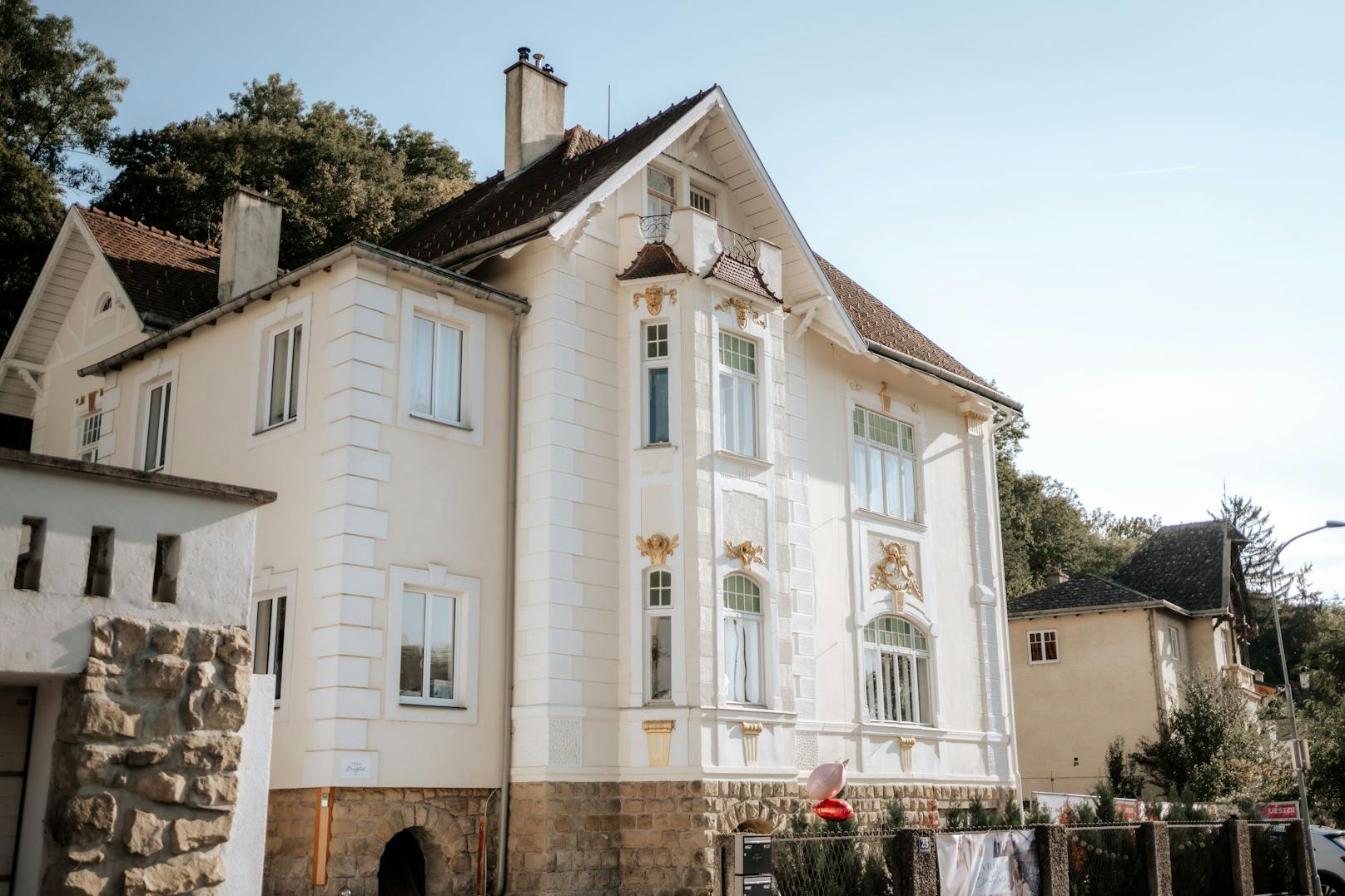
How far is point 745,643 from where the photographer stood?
19469 mm

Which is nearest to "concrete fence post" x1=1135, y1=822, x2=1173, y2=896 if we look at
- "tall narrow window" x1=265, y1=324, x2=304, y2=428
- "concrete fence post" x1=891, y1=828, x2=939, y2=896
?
"concrete fence post" x1=891, y1=828, x2=939, y2=896

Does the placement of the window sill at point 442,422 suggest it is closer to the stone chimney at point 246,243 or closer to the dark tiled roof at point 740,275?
the dark tiled roof at point 740,275

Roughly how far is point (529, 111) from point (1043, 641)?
23800mm

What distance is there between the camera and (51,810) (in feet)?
32.7

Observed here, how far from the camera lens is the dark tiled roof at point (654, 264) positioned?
19.9m

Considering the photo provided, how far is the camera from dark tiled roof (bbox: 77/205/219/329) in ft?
74.1

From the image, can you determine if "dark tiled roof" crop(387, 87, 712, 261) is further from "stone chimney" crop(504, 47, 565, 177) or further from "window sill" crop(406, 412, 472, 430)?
"window sill" crop(406, 412, 472, 430)

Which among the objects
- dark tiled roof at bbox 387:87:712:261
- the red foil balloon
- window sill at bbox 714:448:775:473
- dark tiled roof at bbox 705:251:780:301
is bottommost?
the red foil balloon

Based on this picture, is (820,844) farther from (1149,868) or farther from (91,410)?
(91,410)

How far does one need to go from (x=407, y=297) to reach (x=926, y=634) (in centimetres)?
1175

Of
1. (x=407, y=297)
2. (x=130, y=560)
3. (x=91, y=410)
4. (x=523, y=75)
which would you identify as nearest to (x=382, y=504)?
(x=407, y=297)

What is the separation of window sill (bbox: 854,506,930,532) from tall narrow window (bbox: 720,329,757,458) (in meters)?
3.83

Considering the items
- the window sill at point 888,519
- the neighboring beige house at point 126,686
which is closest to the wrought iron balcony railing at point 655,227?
the window sill at point 888,519

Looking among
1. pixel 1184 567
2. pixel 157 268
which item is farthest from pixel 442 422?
pixel 1184 567
